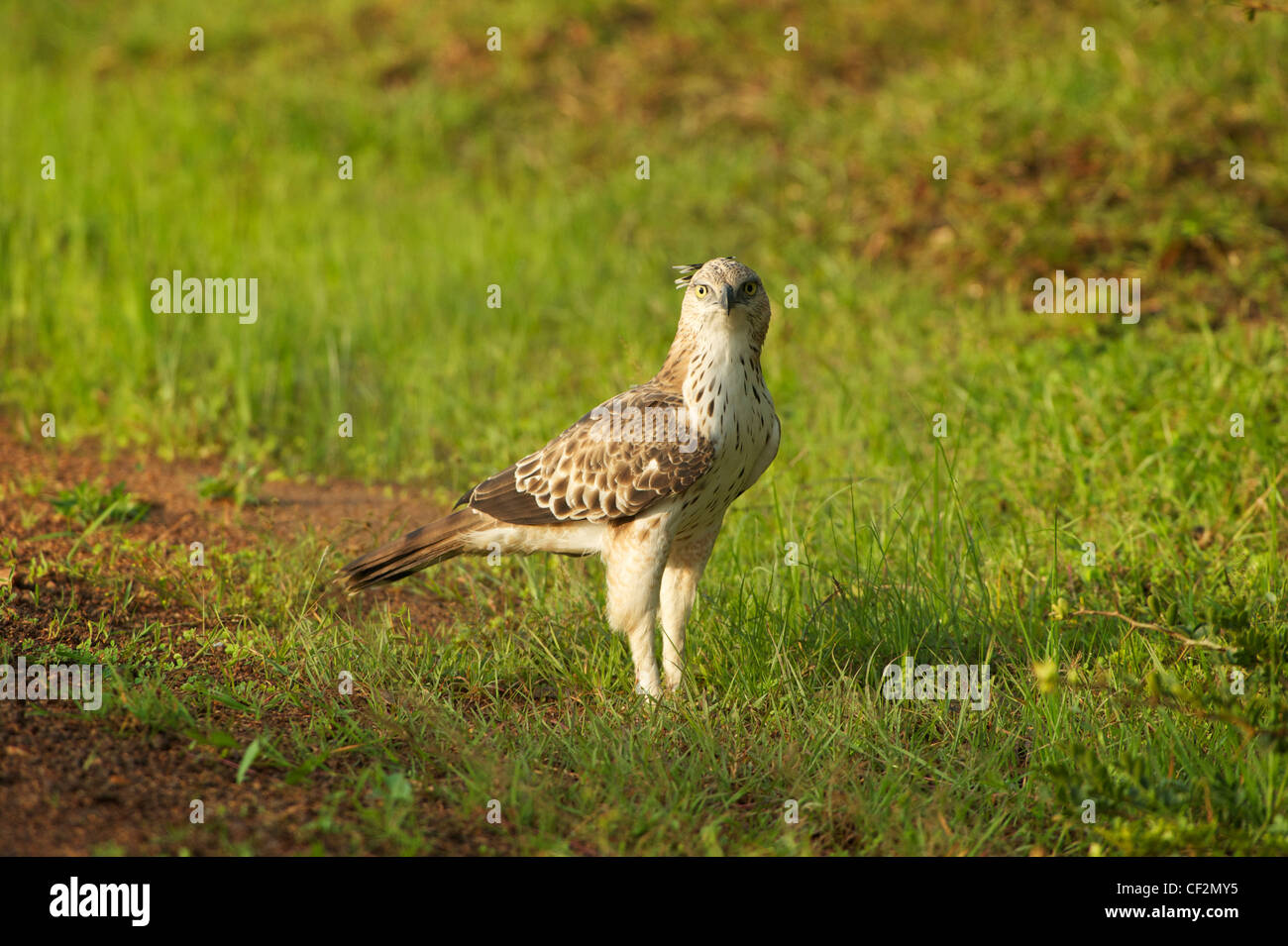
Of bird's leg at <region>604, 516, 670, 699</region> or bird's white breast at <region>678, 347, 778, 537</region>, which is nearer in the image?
bird's white breast at <region>678, 347, 778, 537</region>

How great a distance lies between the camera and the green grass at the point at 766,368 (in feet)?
12.2

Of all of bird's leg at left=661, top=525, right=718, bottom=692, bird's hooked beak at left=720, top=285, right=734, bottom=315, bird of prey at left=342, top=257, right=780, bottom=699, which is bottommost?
bird's leg at left=661, top=525, right=718, bottom=692

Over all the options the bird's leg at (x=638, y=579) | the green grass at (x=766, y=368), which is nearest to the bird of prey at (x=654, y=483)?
the bird's leg at (x=638, y=579)

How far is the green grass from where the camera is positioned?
3.71m

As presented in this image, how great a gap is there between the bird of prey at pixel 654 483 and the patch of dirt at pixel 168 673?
0.71m

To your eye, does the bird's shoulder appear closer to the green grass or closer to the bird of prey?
the bird of prey

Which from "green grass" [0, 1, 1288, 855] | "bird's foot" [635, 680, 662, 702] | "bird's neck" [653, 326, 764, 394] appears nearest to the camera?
"green grass" [0, 1, 1288, 855]

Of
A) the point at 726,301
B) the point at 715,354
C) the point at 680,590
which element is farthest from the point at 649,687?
the point at 726,301

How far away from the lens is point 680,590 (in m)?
4.46

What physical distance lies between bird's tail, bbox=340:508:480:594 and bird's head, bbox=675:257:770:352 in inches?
43.0

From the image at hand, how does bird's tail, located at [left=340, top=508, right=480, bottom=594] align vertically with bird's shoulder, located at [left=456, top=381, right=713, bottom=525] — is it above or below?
below

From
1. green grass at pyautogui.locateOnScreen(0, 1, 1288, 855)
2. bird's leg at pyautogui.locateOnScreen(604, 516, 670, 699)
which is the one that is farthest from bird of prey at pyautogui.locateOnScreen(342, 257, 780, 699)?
green grass at pyautogui.locateOnScreen(0, 1, 1288, 855)

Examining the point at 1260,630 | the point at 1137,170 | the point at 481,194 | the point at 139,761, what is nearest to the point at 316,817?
the point at 139,761

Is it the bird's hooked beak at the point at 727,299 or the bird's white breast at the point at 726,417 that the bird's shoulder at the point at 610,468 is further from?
the bird's hooked beak at the point at 727,299
